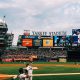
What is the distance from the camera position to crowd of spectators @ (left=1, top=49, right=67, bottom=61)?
379 ft

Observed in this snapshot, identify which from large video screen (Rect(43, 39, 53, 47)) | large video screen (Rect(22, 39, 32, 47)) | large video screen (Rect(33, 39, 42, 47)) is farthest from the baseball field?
large video screen (Rect(33, 39, 42, 47))

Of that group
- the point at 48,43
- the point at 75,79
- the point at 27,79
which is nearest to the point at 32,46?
the point at 48,43

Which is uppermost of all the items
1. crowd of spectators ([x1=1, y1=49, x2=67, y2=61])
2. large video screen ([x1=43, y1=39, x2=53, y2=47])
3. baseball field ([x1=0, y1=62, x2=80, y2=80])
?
large video screen ([x1=43, y1=39, x2=53, y2=47])

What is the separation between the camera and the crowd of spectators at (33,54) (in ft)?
379

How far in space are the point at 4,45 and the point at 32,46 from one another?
46.3 ft

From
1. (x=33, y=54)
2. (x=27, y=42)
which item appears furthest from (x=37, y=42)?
(x=33, y=54)

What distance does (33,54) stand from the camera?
4877 inches

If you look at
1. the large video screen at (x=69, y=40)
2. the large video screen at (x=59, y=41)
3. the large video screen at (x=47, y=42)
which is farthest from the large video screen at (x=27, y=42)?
the large video screen at (x=69, y=40)

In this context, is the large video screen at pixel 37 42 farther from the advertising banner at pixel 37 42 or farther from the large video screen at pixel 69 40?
the large video screen at pixel 69 40

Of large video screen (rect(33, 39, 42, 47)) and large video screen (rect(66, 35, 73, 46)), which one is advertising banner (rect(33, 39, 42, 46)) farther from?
large video screen (rect(66, 35, 73, 46))

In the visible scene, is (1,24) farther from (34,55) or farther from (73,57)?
(73,57)

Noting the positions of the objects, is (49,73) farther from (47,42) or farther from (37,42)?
(37,42)

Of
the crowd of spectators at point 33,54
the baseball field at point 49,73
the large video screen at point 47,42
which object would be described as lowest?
the baseball field at point 49,73

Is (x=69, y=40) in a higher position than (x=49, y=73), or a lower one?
higher
